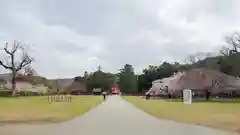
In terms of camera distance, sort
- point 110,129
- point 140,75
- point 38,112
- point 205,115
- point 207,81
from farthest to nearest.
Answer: point 140,75 < point 207,81 < point 38,112 < point 205,115 < point 110,129

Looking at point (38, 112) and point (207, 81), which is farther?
point (207, 81)

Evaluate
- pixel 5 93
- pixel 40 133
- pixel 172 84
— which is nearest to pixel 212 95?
pixel 172 84

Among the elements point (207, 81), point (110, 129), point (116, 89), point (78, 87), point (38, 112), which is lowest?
point (110, 129)

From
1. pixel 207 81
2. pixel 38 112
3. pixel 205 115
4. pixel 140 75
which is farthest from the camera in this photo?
pixel 140 75

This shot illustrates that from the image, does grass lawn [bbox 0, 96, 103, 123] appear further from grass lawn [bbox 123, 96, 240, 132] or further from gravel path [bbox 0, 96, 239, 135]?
grass lawn [bbox 123, 96, 240, 132]

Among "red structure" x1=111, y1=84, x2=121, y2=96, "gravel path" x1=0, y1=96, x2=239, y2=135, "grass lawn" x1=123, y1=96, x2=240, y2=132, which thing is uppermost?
"red structure" x1=111, y1=84, x2=121, y2=96

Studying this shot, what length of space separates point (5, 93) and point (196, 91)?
150 ft

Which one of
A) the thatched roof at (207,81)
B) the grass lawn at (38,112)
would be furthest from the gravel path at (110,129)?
the thatched roof at (207,81)

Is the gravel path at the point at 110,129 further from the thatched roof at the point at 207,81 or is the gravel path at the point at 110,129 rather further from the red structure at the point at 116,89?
the red structure at the point at 116,89

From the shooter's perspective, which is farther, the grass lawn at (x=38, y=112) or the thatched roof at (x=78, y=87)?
the thatched roof at (x=78, y=87)

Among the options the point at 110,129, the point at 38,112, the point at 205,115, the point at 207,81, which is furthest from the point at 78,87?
the point at 110,129

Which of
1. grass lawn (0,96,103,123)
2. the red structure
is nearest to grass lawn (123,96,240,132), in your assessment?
grass lawn (0,96,103,123)

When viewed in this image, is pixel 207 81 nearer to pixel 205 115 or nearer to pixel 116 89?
pixel 205 115

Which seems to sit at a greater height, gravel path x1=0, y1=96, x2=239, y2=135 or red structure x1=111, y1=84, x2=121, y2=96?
red structure x1=111, y1=84, x2=121, y2=96
